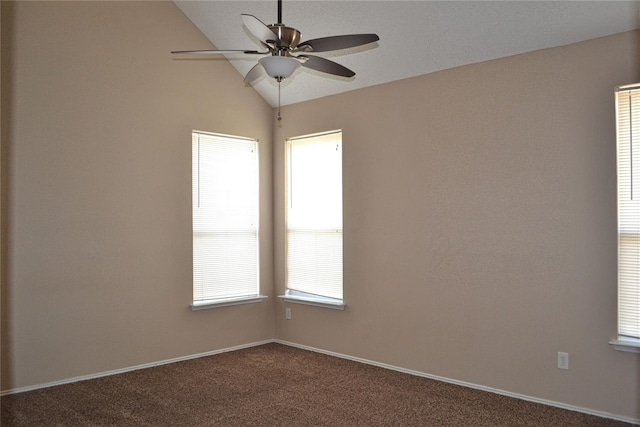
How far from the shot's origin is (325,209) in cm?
521

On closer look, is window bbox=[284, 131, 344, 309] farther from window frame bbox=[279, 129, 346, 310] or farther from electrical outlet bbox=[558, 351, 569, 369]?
electrical outlet bbox=[558, 351, 569, 369]

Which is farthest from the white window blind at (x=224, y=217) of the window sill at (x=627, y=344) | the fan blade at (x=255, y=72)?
the window sill at (x=627, y=344)

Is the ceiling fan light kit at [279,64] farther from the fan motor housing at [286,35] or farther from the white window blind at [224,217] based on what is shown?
the white window blind at [224,217]

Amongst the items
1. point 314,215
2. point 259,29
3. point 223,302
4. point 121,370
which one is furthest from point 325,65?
point 121,370

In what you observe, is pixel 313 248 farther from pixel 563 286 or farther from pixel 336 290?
pixel 563 286

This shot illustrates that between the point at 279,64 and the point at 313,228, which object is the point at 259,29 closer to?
the point at 279,64

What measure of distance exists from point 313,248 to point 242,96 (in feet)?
5.97

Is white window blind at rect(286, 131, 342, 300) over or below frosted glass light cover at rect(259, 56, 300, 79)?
below

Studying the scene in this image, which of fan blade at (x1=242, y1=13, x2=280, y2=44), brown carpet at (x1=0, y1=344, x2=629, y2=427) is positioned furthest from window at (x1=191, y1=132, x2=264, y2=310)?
fan blade at (x1=242, y1=13, x2=280, y2=44)

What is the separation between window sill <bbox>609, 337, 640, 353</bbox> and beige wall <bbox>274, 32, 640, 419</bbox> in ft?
0.21

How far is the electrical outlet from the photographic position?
11.8 ft

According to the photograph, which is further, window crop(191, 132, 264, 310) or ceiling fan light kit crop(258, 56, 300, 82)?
window crop(191, 132, 264, 310)

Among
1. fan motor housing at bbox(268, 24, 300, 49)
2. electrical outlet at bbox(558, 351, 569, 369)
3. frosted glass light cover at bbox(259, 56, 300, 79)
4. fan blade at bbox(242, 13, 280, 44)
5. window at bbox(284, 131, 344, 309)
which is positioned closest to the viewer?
fan blade at bbox(242, 13, 280, 44)

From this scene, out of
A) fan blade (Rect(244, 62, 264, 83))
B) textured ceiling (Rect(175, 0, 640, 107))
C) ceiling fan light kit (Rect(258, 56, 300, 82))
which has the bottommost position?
ceiling fan light kit (Rect(258, 56, 300, 82))
